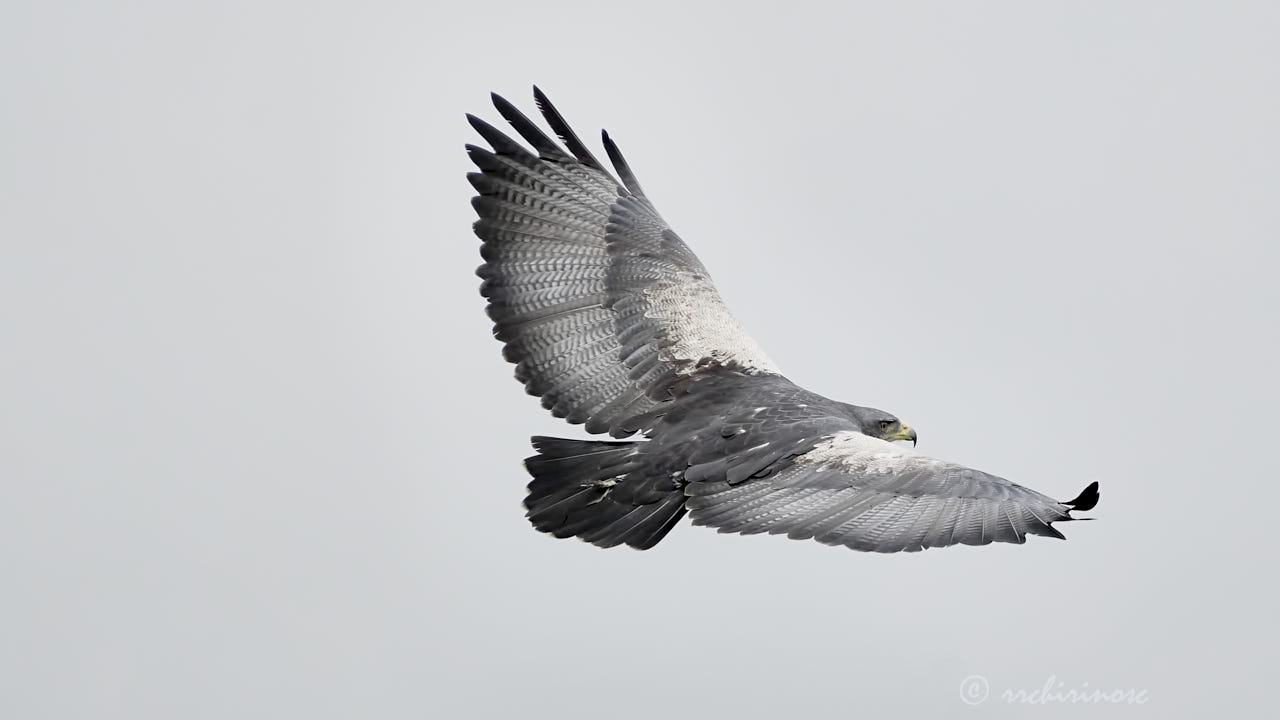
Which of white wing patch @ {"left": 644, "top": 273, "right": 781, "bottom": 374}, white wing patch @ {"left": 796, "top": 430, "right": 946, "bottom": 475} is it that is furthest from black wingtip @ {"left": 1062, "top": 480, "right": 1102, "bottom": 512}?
white wing patch @ {"left": 644, "top": 273, "right": 781, "bottom": 374}

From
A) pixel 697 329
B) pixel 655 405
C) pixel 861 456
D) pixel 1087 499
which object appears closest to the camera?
pixel 1087 499

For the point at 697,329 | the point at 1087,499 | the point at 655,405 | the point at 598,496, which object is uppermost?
the point at 697,329

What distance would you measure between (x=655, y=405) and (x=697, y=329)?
0.90m

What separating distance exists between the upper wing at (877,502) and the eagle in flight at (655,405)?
1 centimetres

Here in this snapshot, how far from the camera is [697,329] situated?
13438 millimetres

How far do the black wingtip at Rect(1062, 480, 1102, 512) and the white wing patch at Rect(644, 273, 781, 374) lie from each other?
3.42m

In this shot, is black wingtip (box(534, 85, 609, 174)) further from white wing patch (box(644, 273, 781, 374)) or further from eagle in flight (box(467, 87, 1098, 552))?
white wing patch (box(644, 273, 781, 374))

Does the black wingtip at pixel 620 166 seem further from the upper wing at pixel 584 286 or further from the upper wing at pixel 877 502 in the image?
the upper wing at pixel 877 502

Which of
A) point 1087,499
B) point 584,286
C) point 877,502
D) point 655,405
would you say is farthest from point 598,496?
point 1087,499

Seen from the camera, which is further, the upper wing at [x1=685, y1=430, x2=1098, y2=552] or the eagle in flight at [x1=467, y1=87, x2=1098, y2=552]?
the eagle in flight at [x1=467, y1=87, x2=1098, y2=552]

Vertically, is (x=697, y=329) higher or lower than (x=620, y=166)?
lower

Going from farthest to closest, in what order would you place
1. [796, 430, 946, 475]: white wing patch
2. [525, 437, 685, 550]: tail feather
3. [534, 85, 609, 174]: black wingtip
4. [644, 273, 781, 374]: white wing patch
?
[534, 85, 609, 174]: black wingtip
[644, 273, 781, 374]: white wing patch
[525, 437, 685, 550]: tail feather
[796, 430, 946, 475]: white wing patch

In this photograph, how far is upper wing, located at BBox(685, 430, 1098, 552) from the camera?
10562mm

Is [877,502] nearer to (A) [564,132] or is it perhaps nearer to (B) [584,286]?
(B) [584,286]
